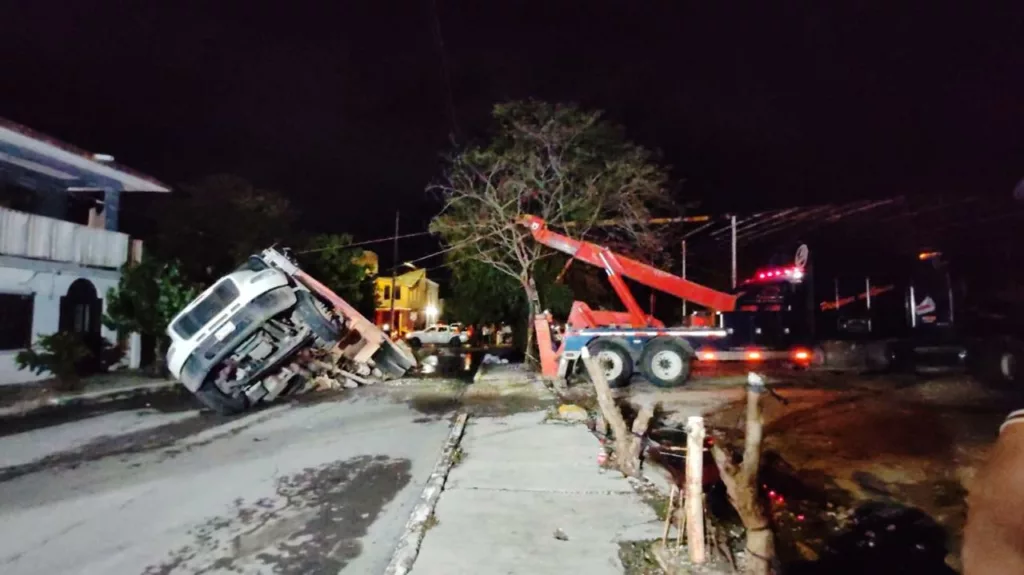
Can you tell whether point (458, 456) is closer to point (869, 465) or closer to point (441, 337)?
point (869, 465)

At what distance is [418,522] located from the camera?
18.0 feet

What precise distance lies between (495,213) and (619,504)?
13.8 metres

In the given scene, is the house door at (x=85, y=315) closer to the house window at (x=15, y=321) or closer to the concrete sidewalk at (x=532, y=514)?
the house window at (x=15, y=321)

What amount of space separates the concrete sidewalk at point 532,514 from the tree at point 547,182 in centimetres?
1113

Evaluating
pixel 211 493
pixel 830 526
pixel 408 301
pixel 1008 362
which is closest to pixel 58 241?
pixel 211 493

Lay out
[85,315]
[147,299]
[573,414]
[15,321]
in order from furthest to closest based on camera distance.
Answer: [85,315] → [147,299] → [15,321] → [573,414]

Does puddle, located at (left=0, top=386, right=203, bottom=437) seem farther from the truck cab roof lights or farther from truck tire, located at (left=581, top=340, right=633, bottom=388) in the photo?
the truck cab roof lights

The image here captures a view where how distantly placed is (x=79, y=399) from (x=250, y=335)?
193 inches

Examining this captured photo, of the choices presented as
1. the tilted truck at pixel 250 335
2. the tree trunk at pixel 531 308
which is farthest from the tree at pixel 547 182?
the tilted truck at pixel 250 335

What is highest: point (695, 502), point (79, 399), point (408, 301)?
point (408, 301)

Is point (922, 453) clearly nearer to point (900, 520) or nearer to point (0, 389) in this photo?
point (900, 520)

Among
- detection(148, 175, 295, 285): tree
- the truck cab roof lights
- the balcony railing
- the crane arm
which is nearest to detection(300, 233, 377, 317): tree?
detection(148, 175, 295, 285): tree

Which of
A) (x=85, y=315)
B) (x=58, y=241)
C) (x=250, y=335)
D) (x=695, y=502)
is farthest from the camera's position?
(x=85, y=315)

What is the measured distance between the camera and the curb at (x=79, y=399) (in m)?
13.1
